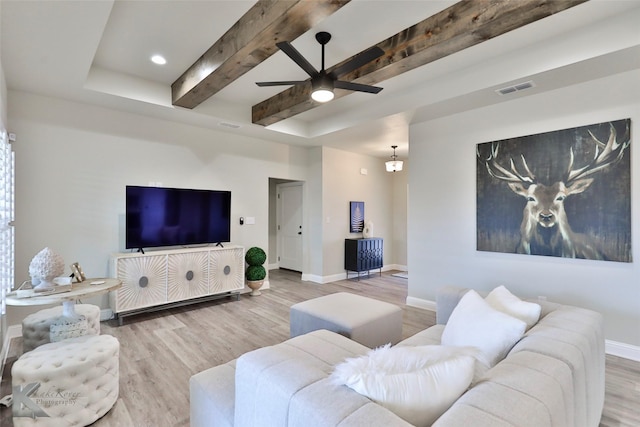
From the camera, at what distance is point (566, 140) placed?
319 centimetres

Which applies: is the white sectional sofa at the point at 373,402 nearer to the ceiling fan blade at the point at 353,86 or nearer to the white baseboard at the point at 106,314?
the ceiling fan blade at the point at 353,86

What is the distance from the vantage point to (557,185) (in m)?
3.25

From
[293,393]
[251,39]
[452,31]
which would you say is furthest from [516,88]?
[293,393]

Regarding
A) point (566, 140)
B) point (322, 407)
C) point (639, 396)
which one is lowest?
point (639, 396)

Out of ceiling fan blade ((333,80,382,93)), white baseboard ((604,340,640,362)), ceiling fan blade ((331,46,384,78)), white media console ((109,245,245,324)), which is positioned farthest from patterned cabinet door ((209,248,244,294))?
white baseboard ((604,340,640,362))

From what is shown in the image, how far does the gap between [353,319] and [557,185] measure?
8.69ft

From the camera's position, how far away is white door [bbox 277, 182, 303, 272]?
22.5 feet

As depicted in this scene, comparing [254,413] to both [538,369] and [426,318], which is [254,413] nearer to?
[538,369]

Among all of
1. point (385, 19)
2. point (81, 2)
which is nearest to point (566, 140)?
point (385, 19)

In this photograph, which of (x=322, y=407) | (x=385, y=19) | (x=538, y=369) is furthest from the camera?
(x=385, y=19)

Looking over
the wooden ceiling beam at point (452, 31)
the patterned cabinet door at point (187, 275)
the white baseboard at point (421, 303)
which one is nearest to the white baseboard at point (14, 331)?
the patterned cabinet door at point (187, 275)

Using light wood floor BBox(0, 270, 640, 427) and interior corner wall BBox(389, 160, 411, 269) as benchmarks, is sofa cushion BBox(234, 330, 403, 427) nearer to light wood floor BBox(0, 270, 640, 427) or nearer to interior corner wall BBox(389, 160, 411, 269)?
light wood floor BBox(0, 270, 640, 427)

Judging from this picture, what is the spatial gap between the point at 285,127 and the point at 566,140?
12.3ft

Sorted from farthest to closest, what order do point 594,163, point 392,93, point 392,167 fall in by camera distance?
point 392,167
point 392,93
point 594,163
